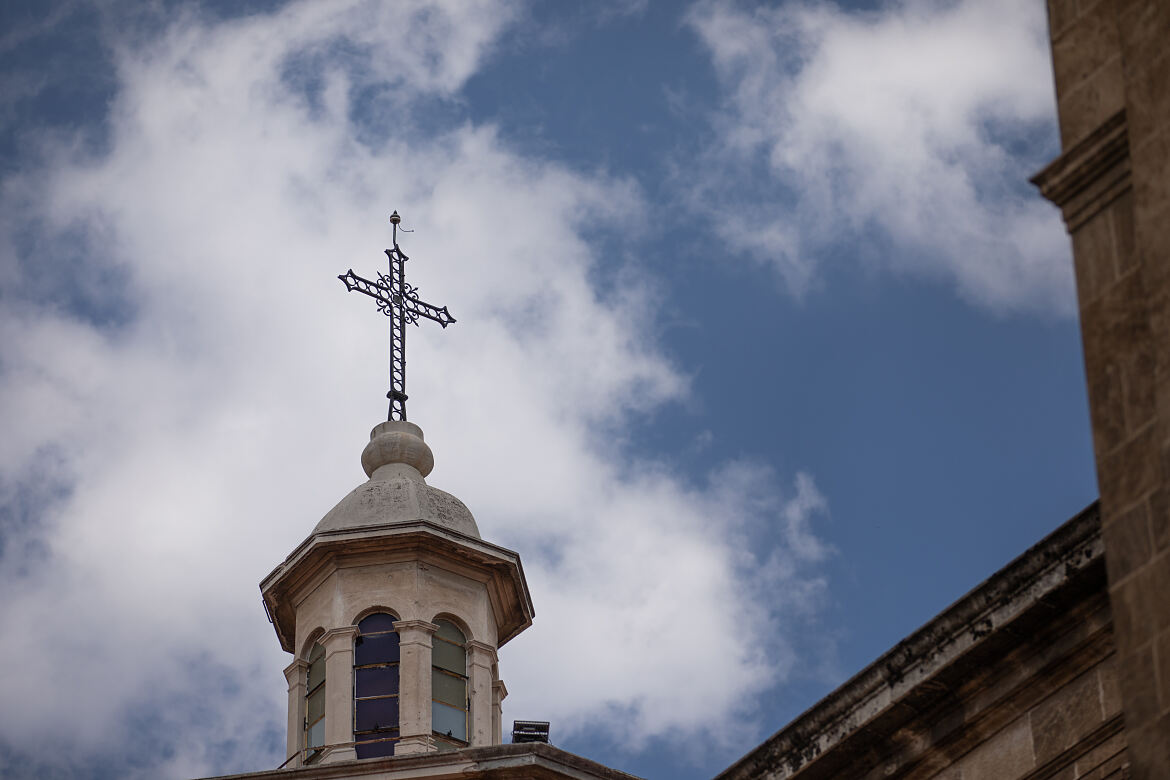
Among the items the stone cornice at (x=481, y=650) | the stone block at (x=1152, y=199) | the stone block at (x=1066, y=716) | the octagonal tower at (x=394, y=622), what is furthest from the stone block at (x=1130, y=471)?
the stone cornice at (x=481, y=650)

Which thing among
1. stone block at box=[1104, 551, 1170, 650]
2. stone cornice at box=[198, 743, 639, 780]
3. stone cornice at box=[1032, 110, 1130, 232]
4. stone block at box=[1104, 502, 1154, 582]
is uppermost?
stone cornice at box=[198, 743, 639, 780]

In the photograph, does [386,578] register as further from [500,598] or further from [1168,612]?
[1168,612]

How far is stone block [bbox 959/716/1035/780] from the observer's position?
1598 cm

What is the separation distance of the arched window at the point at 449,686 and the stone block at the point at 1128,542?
61.1 feet

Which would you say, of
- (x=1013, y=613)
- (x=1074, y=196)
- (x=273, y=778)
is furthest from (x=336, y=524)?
(x=1074, y=196)

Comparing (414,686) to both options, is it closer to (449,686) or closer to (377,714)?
(377,714)

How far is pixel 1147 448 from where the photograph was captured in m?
11.3

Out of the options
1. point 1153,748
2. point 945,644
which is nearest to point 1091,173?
point 1153,748

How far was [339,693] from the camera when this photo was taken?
1169 inches

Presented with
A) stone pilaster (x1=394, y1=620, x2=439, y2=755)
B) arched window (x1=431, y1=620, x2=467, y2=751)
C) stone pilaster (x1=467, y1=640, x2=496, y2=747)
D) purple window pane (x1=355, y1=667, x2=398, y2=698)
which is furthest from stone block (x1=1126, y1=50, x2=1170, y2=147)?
purple window pane (x1=355, y1=667, x2=398, y2=698)

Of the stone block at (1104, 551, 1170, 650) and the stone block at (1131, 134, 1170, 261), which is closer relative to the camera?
the stone block at (1104, 551, 1170, 650)

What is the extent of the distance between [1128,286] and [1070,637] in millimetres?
4623

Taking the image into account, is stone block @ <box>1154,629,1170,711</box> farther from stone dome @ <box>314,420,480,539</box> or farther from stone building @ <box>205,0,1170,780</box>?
stone dome @ <box>314,420,480,539</box>

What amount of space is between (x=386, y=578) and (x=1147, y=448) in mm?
19812
